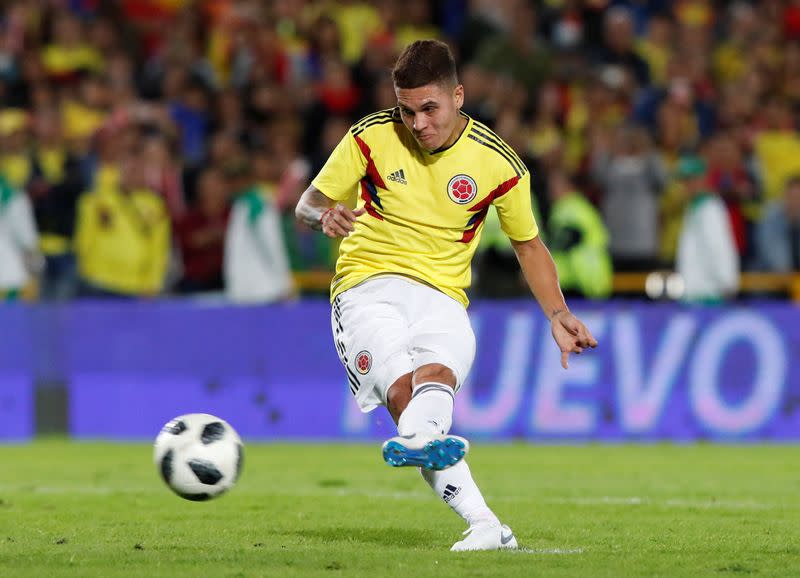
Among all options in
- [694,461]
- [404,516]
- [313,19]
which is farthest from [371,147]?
[313,19]

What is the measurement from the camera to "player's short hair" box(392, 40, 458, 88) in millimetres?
6465

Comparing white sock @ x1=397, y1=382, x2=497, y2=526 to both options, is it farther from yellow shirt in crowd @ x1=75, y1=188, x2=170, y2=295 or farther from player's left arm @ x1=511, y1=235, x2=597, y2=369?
yellow shirt in crowd @ x1=75, y1=188, x2=170, y2=295

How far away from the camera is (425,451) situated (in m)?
5.85

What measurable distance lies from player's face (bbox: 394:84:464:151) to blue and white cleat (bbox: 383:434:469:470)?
56.6 inches

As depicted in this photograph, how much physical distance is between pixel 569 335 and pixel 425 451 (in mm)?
1121

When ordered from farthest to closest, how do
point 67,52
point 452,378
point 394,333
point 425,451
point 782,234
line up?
point 67,52
point 782,234
point 394,333
point 452,378
point 425,451

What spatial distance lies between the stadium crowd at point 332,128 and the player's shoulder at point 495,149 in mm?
6793

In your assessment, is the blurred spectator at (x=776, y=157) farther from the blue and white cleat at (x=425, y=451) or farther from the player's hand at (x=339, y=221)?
the blue and white cleat at (x=425, y=451)

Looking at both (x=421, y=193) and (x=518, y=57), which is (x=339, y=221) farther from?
(x=518, y=57)

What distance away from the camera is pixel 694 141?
1595 cm

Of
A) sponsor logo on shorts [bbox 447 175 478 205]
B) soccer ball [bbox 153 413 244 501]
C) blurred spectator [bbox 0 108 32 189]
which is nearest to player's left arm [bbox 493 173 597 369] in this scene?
sponsor logo on shorts [bbox 447 175 478 205]

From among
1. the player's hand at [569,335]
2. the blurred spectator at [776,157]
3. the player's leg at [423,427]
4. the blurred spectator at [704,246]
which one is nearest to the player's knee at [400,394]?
the player's leg at [423,427]

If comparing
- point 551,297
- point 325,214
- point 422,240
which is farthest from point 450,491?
point 325,214

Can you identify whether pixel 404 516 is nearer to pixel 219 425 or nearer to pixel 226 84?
pixel 219 425
